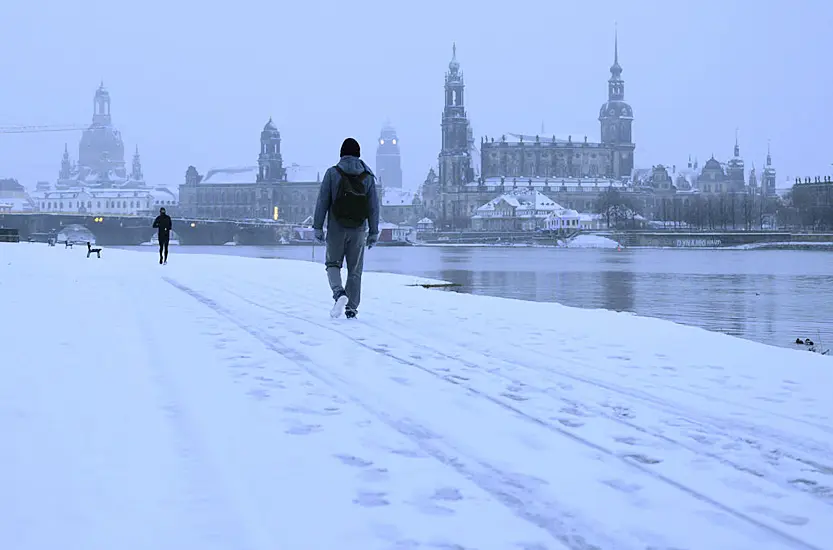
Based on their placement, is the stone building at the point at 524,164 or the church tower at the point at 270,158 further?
the church tower at the point at 270,158

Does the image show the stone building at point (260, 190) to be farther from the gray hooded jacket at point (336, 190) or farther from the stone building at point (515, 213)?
the gray hooded jacket at point (336, 190)

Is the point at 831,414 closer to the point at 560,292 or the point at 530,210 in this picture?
the point at 560,292

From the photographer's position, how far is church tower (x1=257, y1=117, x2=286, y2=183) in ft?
548

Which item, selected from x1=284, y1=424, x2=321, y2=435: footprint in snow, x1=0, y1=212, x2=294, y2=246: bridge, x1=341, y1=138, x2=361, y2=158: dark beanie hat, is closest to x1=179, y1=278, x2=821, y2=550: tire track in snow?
x1=284, y1=424, x2=321, y2=435: footprint in snow

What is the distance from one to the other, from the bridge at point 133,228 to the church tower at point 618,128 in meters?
57.5

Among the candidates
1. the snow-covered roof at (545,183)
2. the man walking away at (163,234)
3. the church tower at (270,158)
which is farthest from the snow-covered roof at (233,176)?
the man walking away at (163,234)

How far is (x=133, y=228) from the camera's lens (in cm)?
10375

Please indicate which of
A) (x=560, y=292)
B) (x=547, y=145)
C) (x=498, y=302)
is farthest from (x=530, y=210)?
(x=498, y=302)

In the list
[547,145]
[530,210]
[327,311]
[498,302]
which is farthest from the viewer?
[547,145]

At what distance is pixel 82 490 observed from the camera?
298cm

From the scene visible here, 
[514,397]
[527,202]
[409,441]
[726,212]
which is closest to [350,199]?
[514,397]

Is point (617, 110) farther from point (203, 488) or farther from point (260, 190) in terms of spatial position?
point (203, 488)

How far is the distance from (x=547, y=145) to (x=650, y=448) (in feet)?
496

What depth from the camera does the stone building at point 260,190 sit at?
167m
